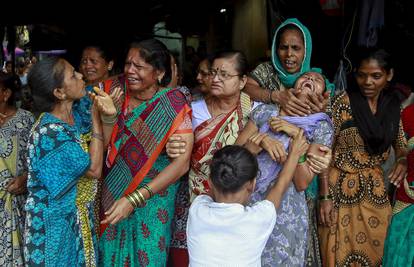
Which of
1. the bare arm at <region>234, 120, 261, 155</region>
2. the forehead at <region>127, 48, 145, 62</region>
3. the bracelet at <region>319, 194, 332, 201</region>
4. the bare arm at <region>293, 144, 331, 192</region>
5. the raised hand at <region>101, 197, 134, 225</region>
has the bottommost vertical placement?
the bracelet at <region>319, 194, 332, 201</region>

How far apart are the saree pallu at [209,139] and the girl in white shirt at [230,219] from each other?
2.19 feet

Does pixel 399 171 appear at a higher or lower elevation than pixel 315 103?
lower

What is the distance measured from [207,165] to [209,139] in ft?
0.50

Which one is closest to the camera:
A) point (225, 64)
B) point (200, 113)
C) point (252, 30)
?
point (225, 64)

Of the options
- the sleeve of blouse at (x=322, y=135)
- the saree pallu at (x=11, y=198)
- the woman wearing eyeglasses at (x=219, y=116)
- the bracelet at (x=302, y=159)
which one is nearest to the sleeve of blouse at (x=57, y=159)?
the woman wearing eyeglasses at (x=219, y=116)

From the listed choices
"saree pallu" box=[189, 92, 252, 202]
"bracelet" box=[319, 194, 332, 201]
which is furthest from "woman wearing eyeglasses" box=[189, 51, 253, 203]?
"bracelet" box=[319, 194, 332, 201]

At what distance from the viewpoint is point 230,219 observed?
204cm

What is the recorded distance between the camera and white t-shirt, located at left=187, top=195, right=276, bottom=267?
6.64 feet

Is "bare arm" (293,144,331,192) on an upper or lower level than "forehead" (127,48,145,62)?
lower

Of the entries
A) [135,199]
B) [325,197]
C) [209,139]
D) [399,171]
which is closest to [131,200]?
[135,199]

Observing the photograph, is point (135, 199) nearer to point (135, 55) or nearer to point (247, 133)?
point (247, 133)

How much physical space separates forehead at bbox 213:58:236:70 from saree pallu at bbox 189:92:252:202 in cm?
24

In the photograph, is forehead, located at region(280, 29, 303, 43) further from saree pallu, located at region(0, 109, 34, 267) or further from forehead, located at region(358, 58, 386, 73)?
saree pallu, located at region(0, 109, 34, 267)

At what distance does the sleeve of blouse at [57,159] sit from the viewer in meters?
2.41
